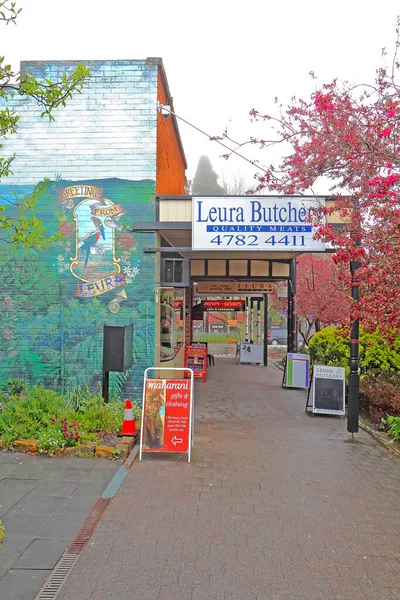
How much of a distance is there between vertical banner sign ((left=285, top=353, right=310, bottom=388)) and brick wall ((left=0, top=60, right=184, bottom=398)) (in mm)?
4859

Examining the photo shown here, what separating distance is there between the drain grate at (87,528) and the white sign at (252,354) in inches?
585

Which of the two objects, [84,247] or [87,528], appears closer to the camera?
[87,528]

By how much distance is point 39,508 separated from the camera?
459 cm

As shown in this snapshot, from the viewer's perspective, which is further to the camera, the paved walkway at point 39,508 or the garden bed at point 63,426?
the garden bed at point 63,426

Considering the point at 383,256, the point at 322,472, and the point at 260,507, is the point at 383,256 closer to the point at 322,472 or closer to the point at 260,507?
the point at 322,472

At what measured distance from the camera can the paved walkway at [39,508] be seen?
3460 mm

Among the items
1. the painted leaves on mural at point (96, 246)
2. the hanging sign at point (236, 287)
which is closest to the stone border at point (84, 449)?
the painted leaves on mural at point (96, 246)

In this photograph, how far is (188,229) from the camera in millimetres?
8742

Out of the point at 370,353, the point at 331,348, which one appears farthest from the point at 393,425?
the point at 331,348

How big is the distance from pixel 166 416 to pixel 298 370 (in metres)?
6.63

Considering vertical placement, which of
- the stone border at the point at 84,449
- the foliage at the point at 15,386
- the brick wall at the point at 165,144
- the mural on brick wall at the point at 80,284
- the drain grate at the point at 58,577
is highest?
the brick wall at the point at 165,144

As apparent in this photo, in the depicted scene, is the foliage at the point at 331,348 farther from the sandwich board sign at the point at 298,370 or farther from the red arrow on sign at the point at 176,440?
the red arrow on sign at the point at 176,440

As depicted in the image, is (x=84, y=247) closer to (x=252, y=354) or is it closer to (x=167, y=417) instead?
(x=167, y=417)

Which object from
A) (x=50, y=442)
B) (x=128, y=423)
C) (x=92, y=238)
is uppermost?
(x=92, y=238)
